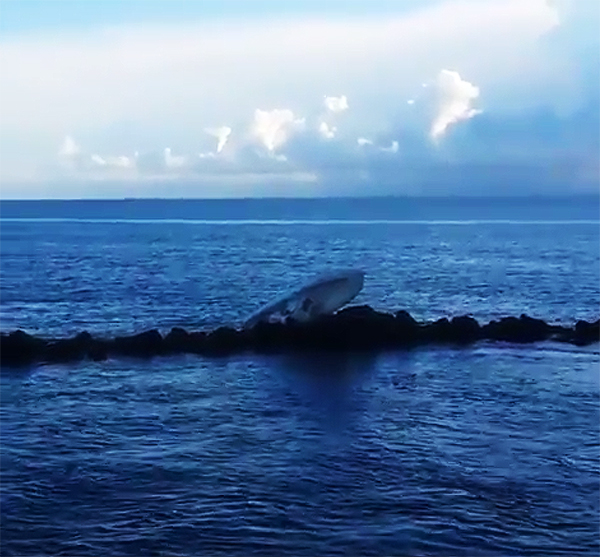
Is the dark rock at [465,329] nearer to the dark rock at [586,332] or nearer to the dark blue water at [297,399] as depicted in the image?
the dark blue water at [297,399]

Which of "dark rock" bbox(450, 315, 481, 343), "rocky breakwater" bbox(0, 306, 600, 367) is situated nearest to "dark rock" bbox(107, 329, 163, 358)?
"rocky breakwater" bbox(0, 306, 600, 367)

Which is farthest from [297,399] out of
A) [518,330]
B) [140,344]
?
[518,330]

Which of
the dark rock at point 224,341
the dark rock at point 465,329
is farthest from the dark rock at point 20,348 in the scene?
the dark rock at point 465,329

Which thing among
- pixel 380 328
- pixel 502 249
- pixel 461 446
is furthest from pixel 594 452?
pixel 502 249

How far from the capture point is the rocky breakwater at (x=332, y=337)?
3863mm

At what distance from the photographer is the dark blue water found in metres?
2.86

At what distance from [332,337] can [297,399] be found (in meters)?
0.60

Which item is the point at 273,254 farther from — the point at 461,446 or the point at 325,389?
the point at 461,446

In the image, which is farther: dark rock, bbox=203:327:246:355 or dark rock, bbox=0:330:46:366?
dark rock, bbox=203:327:246:355

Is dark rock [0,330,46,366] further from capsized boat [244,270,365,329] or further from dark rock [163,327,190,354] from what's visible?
capsized boat [244,270,365,329]

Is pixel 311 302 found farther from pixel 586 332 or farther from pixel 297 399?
pixel 586 332

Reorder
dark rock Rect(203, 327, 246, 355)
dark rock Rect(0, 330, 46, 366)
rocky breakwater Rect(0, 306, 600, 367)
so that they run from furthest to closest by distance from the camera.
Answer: dark rock Rect(203, 327, 246, 355)
rocky breakwater Rect(0, 306, 600, 367)
dark rock Rect(0, 330, 46, 366)

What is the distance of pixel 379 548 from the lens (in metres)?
2.71

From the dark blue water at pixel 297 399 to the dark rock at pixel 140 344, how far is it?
10 centimetres
